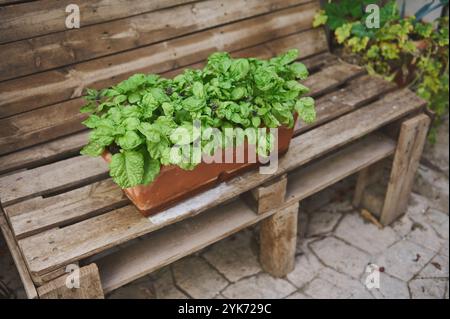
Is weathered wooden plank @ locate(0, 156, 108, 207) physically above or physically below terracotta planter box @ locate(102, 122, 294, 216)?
below

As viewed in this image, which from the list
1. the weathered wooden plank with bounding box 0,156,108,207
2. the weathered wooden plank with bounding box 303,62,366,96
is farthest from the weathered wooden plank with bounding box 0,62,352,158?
the weathered wooden plank with bounding box 303,62,366,96

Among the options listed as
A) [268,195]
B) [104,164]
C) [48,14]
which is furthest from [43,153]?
[268,195]

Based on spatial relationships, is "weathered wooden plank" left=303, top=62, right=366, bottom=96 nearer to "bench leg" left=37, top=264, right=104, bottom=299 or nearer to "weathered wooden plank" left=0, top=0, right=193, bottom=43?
"weathered wooden plank" left=0, top=0, right=193, bottom=43

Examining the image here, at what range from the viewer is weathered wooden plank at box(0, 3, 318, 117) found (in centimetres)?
253

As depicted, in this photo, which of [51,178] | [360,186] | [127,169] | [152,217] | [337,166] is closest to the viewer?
[127,169]

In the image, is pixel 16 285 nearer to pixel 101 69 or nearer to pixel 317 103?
pixel 101 69

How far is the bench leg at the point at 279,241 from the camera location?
8.96ft

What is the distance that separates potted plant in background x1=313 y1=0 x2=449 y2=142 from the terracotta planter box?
4.28 feet

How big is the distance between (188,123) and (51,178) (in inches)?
33.5

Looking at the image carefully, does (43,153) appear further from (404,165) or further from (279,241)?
(404,165)

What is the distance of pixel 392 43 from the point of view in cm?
339

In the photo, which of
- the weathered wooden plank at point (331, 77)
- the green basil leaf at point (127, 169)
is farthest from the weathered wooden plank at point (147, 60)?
the green basil leaf at point (127, 169)

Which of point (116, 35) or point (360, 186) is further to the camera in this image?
point (360, 186)
